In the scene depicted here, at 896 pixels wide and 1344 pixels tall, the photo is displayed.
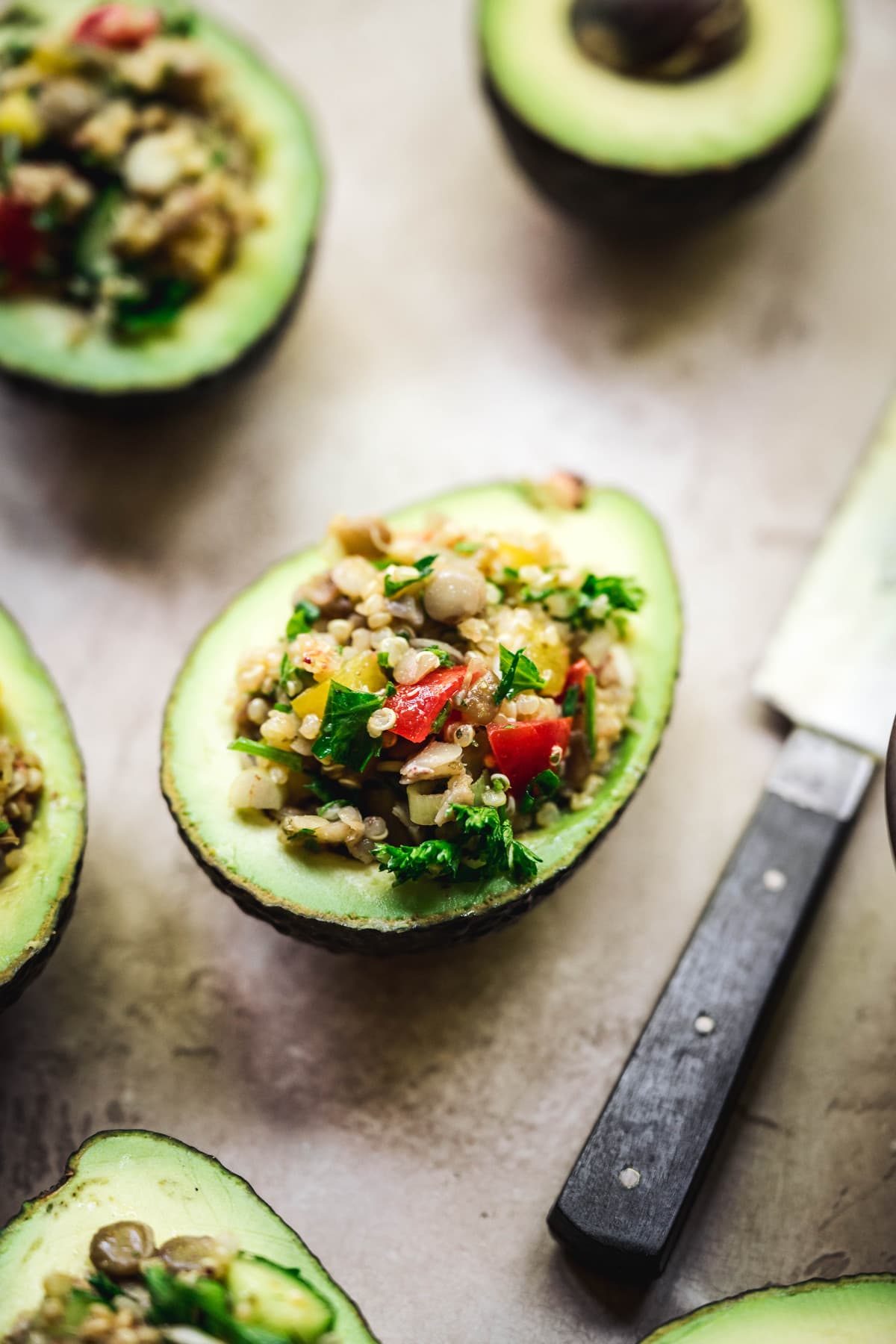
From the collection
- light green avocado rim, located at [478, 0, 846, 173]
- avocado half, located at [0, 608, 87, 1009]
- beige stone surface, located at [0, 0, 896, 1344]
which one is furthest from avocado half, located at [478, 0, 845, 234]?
avocado half, located at [0, 608, 87, 1009]

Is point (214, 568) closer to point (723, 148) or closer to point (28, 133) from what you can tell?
point (28, 133)

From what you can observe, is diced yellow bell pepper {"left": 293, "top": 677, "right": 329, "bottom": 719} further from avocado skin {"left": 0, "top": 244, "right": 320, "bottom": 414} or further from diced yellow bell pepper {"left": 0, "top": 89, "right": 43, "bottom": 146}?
diced yellow bell pepper {"left": 0, "top": 89, "right": 43, "bottom": 146}

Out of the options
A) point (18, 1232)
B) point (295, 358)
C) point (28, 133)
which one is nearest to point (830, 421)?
point (295, 358)

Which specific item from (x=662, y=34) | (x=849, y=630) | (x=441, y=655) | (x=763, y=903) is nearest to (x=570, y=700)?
(x=441, y=655)

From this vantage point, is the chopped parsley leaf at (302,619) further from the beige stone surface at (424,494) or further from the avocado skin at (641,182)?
the avocado skin at (641,182)

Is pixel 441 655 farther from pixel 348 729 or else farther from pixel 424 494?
pixel 424 494

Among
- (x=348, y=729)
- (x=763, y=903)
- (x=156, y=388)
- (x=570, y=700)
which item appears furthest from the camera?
(x=156, y=388)
